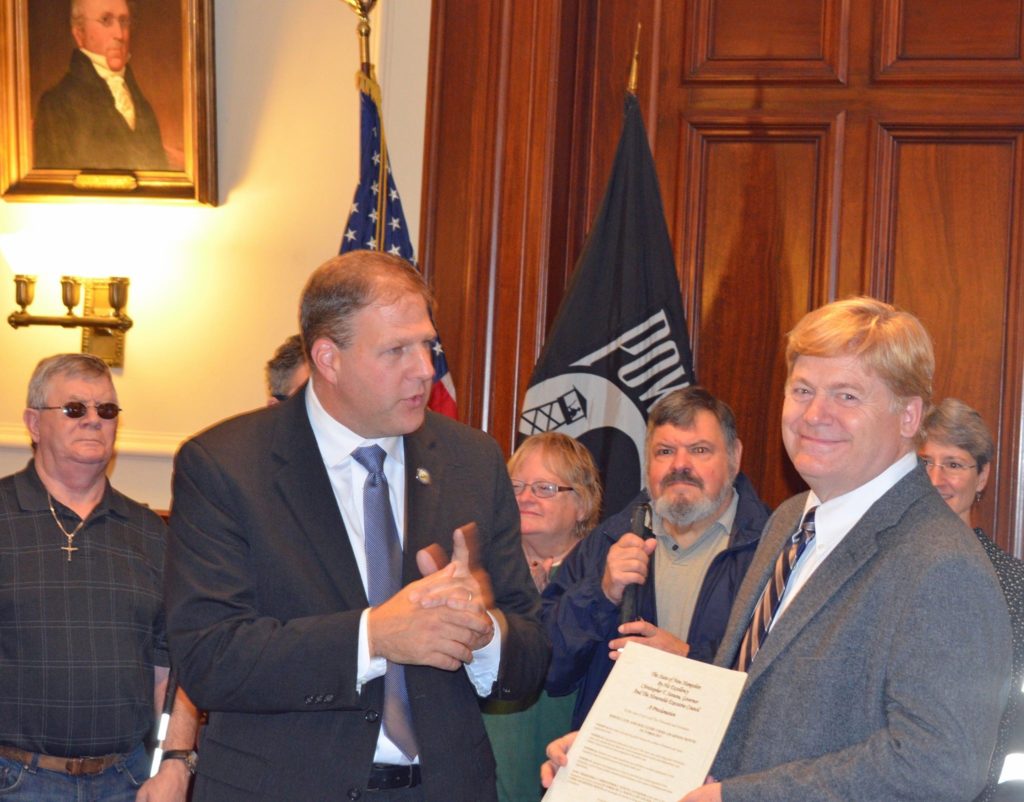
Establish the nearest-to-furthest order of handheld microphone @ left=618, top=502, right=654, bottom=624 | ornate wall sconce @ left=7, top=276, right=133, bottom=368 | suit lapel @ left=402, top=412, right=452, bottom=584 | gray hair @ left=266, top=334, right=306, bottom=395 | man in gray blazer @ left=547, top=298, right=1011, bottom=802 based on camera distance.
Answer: man in gray blazer @ left=547, top=298, right=1011, bottom=802, suit lapel @ left=402, top=412, right=452, bottom=584, handheld microphone @ left=618, top=502, right=654, bottom=624, gray hair @ left=266, top=334, right=306, bottom=395, ornate wall sconce @ left=7, top=276, right=133, bottom=368

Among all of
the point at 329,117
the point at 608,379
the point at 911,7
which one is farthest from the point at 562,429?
the point at 911,7

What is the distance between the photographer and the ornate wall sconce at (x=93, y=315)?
191 inches

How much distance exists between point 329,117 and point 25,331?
149 centimetres

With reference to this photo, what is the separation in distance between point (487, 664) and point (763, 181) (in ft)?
8.83

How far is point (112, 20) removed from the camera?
4867 millimetres

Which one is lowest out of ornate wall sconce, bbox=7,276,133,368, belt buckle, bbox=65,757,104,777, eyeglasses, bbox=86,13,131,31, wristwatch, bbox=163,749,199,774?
belt buckle, bbox=65,757,104,777

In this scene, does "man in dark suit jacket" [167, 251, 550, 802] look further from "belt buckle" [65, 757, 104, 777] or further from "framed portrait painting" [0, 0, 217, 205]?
"framed portrait painting" [0, 0, 217, 205]

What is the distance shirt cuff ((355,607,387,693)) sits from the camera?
226 cm

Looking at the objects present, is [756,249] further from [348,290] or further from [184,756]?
[184,756]

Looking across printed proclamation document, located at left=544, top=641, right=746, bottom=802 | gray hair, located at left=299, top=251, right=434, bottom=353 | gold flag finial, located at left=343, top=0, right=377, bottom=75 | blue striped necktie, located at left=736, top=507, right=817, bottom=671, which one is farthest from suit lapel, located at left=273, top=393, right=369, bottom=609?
gold flag finial, located at left=343, top=0, right=377, bottom=75

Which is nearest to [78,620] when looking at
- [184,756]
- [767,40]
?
[184,756]

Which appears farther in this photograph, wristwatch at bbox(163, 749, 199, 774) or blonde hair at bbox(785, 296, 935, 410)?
wristwatch at bbox(163, 749, 199, 774)

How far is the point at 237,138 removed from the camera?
4816mm

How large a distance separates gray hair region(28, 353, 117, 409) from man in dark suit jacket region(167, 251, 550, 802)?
1.55 m
